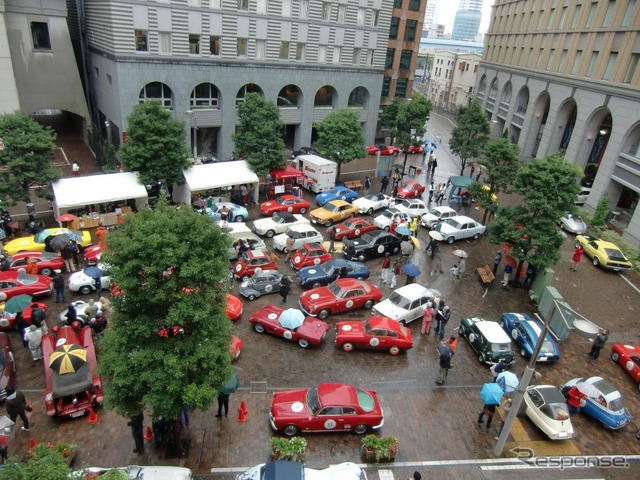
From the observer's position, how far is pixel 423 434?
14219 mm

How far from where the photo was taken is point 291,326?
17375 millimetres

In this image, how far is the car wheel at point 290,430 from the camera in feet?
43.8

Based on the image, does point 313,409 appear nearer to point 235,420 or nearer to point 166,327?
point 235,420

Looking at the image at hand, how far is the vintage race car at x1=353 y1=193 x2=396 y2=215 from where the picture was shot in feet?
105

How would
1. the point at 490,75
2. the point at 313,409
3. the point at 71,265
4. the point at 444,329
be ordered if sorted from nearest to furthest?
the point at 313,409 → the point at 444,329 → the point at 71,265 → the point at 490,75

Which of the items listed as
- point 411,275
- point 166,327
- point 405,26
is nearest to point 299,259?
point 411,275

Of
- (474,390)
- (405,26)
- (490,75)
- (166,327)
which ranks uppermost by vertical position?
(405,26)

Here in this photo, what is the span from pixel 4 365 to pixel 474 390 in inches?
626

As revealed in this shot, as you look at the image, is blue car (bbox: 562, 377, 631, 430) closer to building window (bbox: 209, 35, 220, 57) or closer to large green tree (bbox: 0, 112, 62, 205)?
large green tree (bbox: 0, 112, 62, 205)

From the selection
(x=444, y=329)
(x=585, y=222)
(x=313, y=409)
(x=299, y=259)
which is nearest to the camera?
(x=313, y=409)

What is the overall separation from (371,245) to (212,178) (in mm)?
11819

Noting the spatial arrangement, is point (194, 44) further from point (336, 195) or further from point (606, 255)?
point (606, 255)

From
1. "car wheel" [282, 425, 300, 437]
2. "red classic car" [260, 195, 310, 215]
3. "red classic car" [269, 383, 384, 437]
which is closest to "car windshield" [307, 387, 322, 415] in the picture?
"red classic car" [269, 383, 384, 437]

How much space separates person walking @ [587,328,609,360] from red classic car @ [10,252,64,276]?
24.3m
